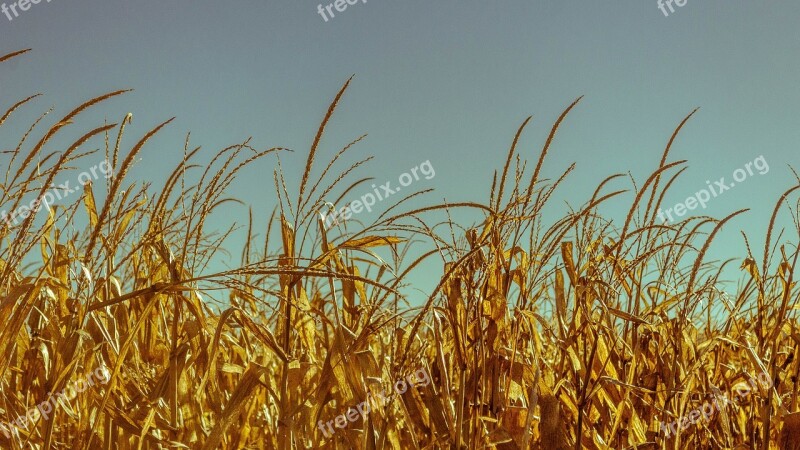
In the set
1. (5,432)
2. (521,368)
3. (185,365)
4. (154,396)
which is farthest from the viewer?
(521,368)

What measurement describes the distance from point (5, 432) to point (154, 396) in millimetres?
383

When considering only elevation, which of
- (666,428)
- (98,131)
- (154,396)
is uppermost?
(98,131)

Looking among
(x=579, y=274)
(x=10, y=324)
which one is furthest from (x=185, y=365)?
(x=579, y=274)

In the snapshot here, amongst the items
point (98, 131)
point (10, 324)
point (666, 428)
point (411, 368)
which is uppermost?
point (98, 131)

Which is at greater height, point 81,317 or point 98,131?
point 98,131

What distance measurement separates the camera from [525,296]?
2.20 metres

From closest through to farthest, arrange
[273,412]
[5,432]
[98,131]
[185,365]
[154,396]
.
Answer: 1. [98,131]
2. [5,432]
3. [154,396]
4. [185,365]
5. [273,412]

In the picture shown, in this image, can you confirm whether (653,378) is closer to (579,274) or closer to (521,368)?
(579,274)

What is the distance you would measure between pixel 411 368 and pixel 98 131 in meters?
1.23

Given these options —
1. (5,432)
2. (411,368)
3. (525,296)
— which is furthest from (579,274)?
(5,432)

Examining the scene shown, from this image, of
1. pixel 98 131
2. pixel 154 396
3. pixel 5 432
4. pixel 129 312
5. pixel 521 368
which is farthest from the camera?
pixel 129 312

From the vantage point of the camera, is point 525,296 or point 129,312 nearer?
point 525,296

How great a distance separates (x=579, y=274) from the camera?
8.14ft

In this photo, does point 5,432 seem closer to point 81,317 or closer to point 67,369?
point 67,369
